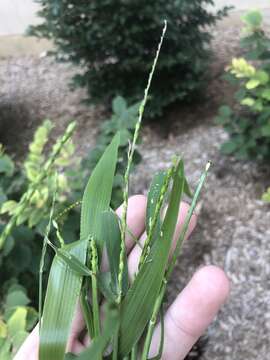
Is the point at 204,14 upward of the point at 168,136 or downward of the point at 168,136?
upward

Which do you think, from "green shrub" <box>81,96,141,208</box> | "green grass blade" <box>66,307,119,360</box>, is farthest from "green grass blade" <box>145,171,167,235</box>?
"green shrub" <box>81,96,141,208</box>

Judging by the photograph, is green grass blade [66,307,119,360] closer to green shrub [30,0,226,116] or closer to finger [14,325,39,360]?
finger [14,325,39,360]

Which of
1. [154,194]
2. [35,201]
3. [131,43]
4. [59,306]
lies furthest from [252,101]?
[59,306]

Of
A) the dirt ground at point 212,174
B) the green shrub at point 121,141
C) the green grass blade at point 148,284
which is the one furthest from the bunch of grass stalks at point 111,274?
the dirt ground at point 212,174

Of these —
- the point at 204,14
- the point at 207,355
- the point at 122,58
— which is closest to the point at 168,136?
the point at 122,58

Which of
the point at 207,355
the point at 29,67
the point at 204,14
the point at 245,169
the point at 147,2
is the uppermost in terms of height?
the point at 147,2

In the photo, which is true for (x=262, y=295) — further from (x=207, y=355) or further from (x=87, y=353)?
(x=87, y=353)

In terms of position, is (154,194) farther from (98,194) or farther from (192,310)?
(192,310)
